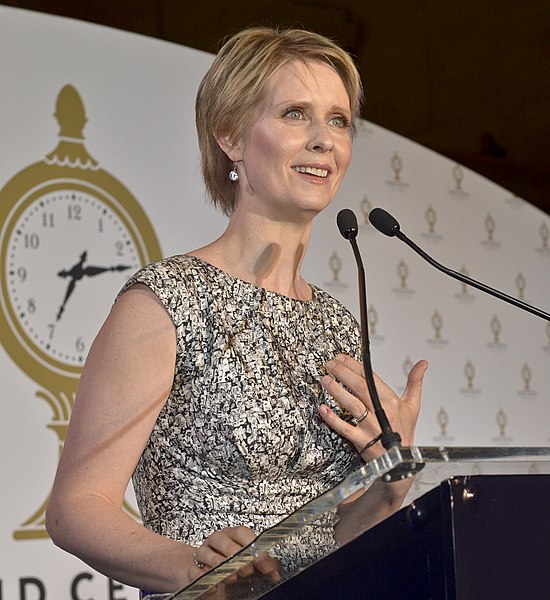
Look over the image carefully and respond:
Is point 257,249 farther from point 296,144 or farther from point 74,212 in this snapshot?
point 74,212

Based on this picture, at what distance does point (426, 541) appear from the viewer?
3.31 ft

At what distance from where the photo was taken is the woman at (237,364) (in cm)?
153

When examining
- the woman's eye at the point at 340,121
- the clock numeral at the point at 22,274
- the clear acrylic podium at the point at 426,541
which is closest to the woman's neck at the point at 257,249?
the woman's eye at the point at 340,121

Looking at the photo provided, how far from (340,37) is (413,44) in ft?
1.14

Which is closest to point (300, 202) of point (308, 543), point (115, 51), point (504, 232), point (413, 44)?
point (308, 543)

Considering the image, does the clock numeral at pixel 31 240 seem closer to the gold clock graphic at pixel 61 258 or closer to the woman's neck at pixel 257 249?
the gold clock graphic at pixel 61 258

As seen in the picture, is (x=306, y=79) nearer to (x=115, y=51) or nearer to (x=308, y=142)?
(x=308, y=142)

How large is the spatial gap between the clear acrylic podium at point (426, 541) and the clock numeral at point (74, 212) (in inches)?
76.1

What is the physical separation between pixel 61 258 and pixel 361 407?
1393 mm

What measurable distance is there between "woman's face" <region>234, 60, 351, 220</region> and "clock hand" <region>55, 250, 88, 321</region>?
115cm

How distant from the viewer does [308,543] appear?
1040mm

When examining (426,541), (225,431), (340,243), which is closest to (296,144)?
(225,431)

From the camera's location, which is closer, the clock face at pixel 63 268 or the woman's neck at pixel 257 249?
the woman's neck at pixel 257 249

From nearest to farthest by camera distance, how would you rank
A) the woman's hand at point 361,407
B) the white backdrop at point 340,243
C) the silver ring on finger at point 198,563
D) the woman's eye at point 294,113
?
the silver ring on finger at point 198,563 < the woman's hand at point 361,407 < the woman's eye at point 294,113 < the white backdrop at point 340,243
